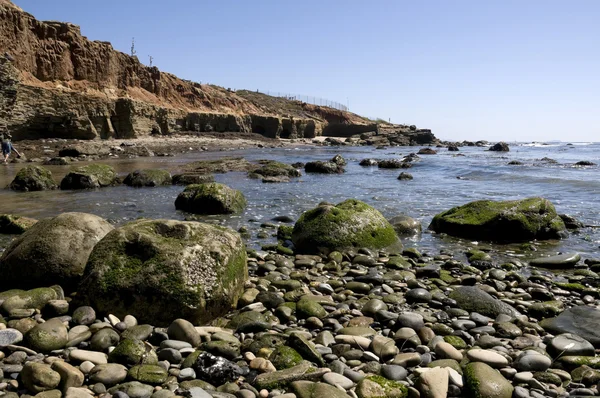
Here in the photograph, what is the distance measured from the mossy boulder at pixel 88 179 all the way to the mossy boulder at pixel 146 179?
0.79 m

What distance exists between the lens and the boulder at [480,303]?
532 centimetres

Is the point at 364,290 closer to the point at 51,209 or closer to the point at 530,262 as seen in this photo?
the point at 530,262

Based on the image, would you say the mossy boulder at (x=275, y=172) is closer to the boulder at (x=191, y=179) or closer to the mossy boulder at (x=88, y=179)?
the boulder at (x=191, y=179)

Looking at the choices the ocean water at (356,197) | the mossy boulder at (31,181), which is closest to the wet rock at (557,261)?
the ocean water at (356,197)

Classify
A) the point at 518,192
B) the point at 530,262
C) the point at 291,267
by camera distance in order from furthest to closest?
the point at 518,192 → the point at 530,262 → the point at 291,267

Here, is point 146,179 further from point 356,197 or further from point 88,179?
point 356,197

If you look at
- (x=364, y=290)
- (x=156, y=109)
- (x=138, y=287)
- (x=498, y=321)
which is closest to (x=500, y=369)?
→ (x=498, y=321)

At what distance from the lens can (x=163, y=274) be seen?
4.86 metres

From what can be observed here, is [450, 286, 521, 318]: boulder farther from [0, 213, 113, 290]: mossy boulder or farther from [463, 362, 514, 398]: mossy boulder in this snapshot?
[0, 213, 113, 290]: mossy boulder

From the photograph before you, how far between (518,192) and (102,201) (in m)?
17.0

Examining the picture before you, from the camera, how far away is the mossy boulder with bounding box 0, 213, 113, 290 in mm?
5543

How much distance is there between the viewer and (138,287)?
478 cm

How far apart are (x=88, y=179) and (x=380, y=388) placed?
16394mm

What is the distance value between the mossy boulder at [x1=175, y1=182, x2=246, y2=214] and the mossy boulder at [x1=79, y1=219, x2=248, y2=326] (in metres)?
6.66
